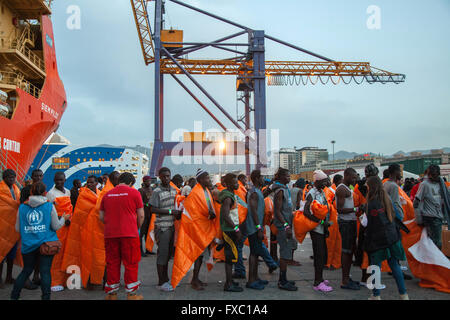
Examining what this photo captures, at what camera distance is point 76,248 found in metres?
4.93

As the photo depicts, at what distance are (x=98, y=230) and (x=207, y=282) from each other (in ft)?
6.35

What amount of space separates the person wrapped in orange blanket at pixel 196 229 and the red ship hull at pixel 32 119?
9915 mm

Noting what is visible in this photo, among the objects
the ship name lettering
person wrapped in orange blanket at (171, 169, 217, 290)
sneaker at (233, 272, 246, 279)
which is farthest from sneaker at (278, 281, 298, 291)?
the ship name lettering

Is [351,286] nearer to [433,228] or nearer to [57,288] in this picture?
[433,228]

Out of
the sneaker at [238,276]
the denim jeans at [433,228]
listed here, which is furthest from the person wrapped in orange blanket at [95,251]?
the denim jeans at [433,228]

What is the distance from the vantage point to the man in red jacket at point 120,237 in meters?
3.88

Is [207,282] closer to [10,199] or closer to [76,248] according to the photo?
[76,248]

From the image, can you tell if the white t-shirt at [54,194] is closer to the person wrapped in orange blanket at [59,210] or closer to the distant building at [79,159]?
the person wrapped in orange blanket at [59,210]

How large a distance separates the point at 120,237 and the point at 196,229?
1.15 meters

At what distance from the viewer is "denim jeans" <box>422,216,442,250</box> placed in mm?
4758

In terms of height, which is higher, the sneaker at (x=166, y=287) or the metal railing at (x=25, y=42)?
the metal railing at (x=25, y=42)

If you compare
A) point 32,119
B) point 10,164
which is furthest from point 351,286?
point 32,119

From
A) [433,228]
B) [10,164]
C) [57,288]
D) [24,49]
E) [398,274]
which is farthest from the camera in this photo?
[24,49]

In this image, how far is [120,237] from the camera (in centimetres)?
388
